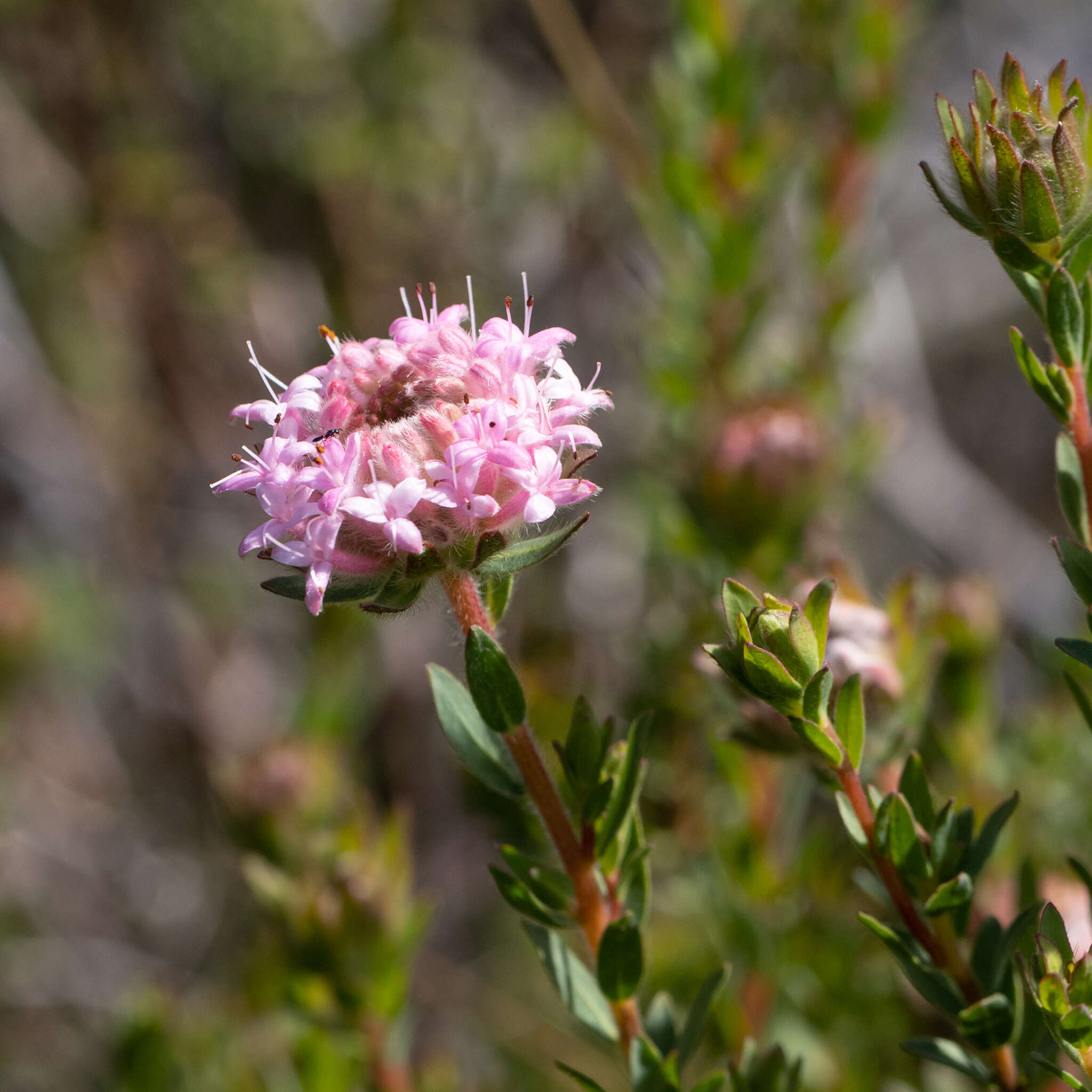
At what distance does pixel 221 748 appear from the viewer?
3703 millimetres

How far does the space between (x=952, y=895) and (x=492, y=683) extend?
1.59 ft

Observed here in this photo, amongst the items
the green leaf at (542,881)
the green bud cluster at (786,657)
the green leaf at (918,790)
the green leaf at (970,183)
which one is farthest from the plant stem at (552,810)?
the green leaf at (970,183)

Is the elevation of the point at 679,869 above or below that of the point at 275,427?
below

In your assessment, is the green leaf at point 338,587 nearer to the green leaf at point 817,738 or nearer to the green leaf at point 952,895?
the green leaf at point 817,738

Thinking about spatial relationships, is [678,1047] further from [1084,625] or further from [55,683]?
[55,683]

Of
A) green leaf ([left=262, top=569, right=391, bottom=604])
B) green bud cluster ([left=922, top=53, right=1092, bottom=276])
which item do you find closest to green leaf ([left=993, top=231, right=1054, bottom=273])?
green bud cluster ([left=922, top=53, right=1092, bottom=276])

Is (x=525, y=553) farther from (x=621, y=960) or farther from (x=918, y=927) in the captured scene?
(x=918, y=927)

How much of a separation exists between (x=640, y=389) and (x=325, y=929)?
1852 millimetres

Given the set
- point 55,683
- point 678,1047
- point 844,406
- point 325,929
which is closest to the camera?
point 678,1047

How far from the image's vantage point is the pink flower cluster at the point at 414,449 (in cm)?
105

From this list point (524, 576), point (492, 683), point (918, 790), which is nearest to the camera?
point (492, 683)

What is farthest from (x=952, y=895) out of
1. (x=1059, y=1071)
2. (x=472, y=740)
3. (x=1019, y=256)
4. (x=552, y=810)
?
(x=1019, y=256)

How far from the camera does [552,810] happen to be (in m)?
1.07

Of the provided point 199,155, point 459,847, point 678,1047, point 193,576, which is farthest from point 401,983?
point 199,155
